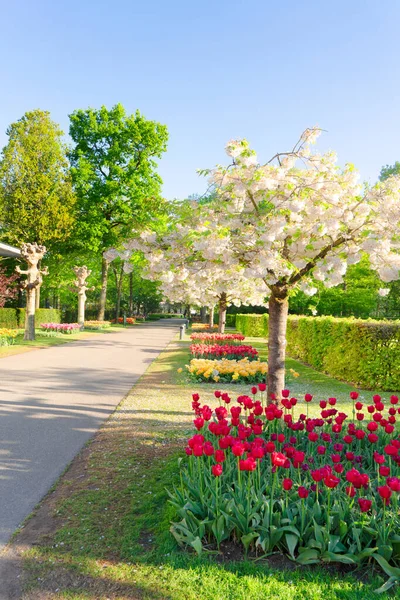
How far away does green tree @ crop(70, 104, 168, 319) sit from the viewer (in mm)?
31719

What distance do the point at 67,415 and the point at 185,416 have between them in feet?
6.30

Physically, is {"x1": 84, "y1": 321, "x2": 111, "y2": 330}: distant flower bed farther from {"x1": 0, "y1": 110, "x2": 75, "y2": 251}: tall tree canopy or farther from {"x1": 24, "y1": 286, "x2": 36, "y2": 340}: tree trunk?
{"x1": 24, "y1": 286, "x2": 36, "y2": 340}: tree trunk

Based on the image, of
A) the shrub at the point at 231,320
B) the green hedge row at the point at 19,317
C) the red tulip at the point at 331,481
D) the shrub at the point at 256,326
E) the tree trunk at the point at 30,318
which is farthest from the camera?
the shrub at the point at 231,320

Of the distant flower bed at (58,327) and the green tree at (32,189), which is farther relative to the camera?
the green tree at (32,189)

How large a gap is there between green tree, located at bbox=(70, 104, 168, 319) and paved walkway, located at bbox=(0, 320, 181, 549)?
60.1 feet

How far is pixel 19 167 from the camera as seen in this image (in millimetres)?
29000

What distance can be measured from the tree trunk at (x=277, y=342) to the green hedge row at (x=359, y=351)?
4.45 metres

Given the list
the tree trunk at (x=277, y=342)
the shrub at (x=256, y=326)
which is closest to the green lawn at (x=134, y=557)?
the tree trunk at (x=277, y=342)

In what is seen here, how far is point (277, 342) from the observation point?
6383mm

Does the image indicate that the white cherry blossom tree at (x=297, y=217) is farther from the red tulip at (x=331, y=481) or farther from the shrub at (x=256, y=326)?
the shrub at (x=256, y=326)

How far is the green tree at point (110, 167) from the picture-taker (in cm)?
3172

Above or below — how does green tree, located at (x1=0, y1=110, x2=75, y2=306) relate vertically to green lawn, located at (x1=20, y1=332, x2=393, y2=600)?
above

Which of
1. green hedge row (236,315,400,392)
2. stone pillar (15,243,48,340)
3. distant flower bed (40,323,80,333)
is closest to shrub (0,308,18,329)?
distant flower bed (40,323,80,333)

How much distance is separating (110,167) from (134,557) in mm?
31909
